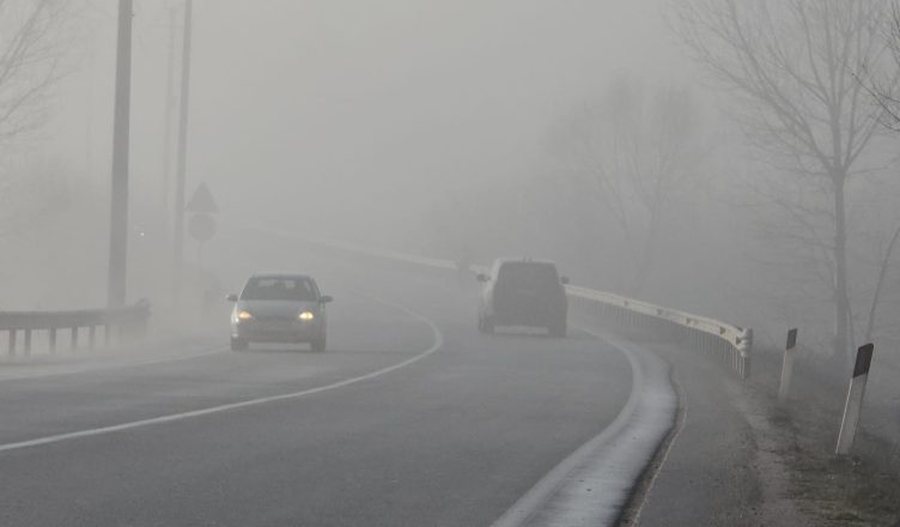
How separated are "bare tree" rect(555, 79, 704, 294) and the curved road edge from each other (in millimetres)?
56025

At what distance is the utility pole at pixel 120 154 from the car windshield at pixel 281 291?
275 cm

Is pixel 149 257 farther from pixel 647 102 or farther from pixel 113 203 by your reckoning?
pixel 113 203

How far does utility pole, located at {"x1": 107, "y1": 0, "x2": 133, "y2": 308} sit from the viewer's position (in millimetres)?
36219

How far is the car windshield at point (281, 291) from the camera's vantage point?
3528 cm

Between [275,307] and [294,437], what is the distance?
18.0 m

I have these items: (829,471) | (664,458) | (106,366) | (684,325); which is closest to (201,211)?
(684,325)

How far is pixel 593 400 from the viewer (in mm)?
23297

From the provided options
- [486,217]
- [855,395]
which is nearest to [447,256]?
A: [486,217]

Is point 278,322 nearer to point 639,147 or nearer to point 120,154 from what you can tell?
point 120,154

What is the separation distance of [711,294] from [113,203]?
4668 cm

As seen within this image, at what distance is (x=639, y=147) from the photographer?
82.9 metres

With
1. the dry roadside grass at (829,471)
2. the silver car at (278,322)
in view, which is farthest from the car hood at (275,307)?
the dry roadside grass at (829,471)

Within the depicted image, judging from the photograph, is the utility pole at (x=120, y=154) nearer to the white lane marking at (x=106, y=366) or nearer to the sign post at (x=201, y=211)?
the white lane marking at (x=106, y=366)

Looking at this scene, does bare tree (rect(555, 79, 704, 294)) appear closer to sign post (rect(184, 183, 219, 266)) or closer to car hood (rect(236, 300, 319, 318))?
sign post (rect(184, 183, 219, 266))
